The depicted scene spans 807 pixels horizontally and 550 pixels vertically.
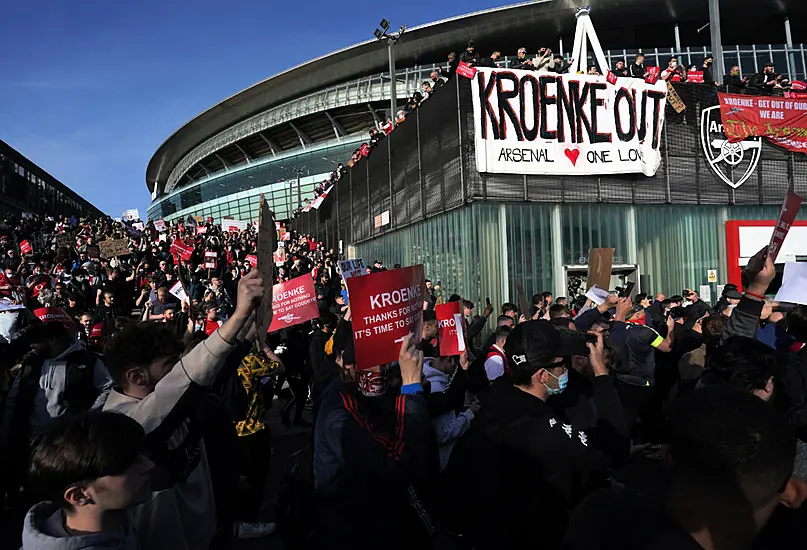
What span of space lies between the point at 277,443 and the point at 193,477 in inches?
244

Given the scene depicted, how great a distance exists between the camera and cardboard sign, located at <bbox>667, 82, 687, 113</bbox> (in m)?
16.4

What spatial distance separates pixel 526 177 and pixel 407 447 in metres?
13.6

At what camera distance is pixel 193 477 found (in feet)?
8.38

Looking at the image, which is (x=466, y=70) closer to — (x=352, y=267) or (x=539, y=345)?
(x=352, y=267)

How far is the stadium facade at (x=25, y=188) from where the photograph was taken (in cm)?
4769

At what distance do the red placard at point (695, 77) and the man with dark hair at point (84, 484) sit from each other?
18194mm

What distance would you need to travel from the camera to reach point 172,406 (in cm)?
225

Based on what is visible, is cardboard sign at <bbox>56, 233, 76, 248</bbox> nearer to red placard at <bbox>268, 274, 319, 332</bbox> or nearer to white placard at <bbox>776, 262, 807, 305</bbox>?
red placard at <bbox>268, 274, 319, 332</bbox>

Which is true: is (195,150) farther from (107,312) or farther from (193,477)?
(193,477)

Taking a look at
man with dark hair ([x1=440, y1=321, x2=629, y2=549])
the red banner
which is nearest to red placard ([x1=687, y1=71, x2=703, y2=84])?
the red banner

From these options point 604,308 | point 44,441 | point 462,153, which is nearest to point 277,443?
point 604,308

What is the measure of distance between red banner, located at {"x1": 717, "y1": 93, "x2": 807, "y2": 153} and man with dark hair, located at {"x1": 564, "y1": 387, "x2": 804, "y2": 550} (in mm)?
17960

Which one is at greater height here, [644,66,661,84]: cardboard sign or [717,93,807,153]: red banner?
[644,66,661,84]: cardboard sign

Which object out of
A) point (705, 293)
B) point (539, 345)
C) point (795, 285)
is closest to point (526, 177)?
point (705, 293)
